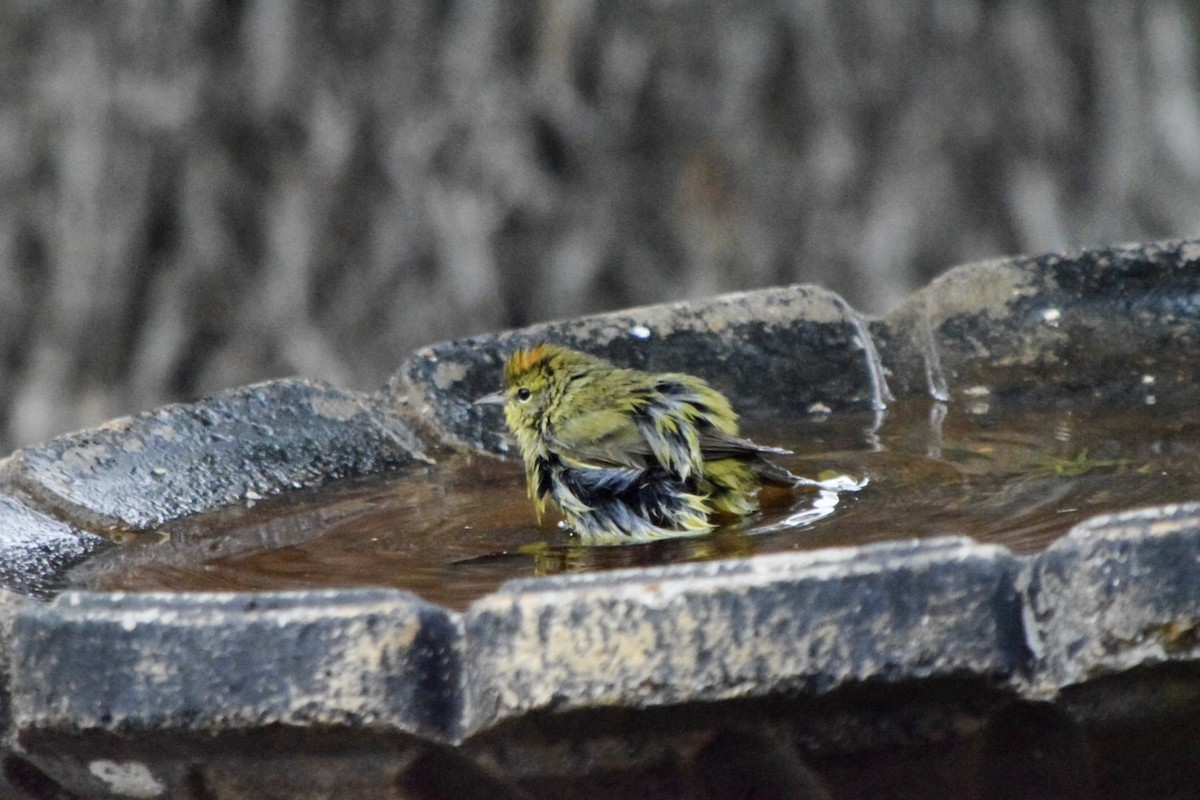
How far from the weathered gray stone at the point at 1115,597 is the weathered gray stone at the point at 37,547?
150 centimetres

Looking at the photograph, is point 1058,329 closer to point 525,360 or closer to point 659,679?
point 525,360

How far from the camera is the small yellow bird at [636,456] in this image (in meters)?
3.27

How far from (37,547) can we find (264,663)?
1.10 metres

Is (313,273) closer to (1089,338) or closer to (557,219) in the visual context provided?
(557,219)

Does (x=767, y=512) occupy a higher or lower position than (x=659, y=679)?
higher

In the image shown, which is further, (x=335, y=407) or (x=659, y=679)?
(x=335, y=407)

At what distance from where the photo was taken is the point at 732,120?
5789 mm

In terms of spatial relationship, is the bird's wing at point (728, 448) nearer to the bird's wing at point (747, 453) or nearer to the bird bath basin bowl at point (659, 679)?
the bird's wing at point (747, 453)

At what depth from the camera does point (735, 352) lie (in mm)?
4086

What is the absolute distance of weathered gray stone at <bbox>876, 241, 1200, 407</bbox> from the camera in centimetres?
394

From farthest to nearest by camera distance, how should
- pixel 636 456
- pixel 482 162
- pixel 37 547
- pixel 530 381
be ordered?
pixel 482 162 < pixel 530 381 < pixel 636 456 < pixel 37 547

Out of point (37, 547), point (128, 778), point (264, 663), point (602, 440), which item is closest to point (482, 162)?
point (602, 440)

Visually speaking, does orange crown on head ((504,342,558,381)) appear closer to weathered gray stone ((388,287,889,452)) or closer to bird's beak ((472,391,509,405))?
bird's beak ((472,391,509,405))

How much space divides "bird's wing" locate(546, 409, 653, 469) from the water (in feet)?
0.55
